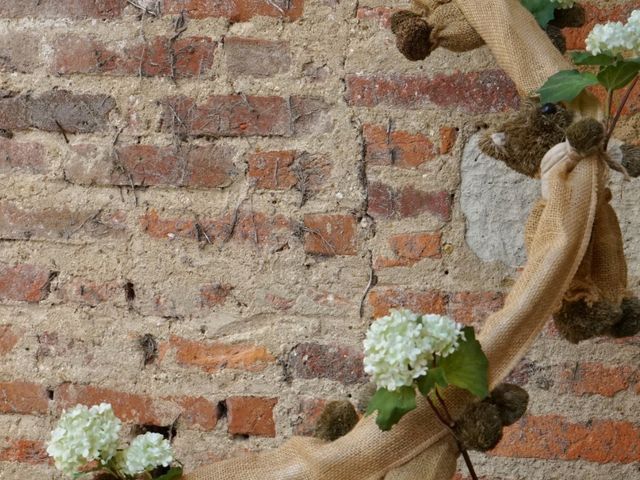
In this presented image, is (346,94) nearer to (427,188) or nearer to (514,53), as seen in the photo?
(427,188)

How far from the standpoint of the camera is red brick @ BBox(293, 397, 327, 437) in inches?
59.4

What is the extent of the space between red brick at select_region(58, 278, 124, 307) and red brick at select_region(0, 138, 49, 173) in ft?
0.64

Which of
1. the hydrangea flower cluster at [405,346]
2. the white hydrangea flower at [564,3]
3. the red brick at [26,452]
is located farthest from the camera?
the red brick at [26,452]

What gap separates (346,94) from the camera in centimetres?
147

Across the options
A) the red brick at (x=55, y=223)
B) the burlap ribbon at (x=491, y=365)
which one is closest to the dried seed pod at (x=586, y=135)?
the burlap ribbon at (x=491, y=365)

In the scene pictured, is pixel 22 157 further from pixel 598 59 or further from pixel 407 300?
pixel 598 59

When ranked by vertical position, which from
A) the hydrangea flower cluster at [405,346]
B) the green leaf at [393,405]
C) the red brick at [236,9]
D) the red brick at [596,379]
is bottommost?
the red brick at [596,379]

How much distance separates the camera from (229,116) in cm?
150

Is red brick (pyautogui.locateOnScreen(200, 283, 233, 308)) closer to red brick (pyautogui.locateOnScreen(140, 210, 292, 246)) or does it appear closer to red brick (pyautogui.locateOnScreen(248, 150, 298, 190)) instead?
red brick (pyautogui.locateOnScreen(140, 210, 292, 246))

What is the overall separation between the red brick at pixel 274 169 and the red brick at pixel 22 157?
36 cm

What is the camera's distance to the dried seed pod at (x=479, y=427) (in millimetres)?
812

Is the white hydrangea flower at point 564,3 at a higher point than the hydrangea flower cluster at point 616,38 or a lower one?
Answer: higher

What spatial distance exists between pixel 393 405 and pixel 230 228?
2.54 feet

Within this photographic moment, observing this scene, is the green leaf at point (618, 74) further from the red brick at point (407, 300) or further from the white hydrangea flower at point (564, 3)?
the red brick at point (407, 300)
